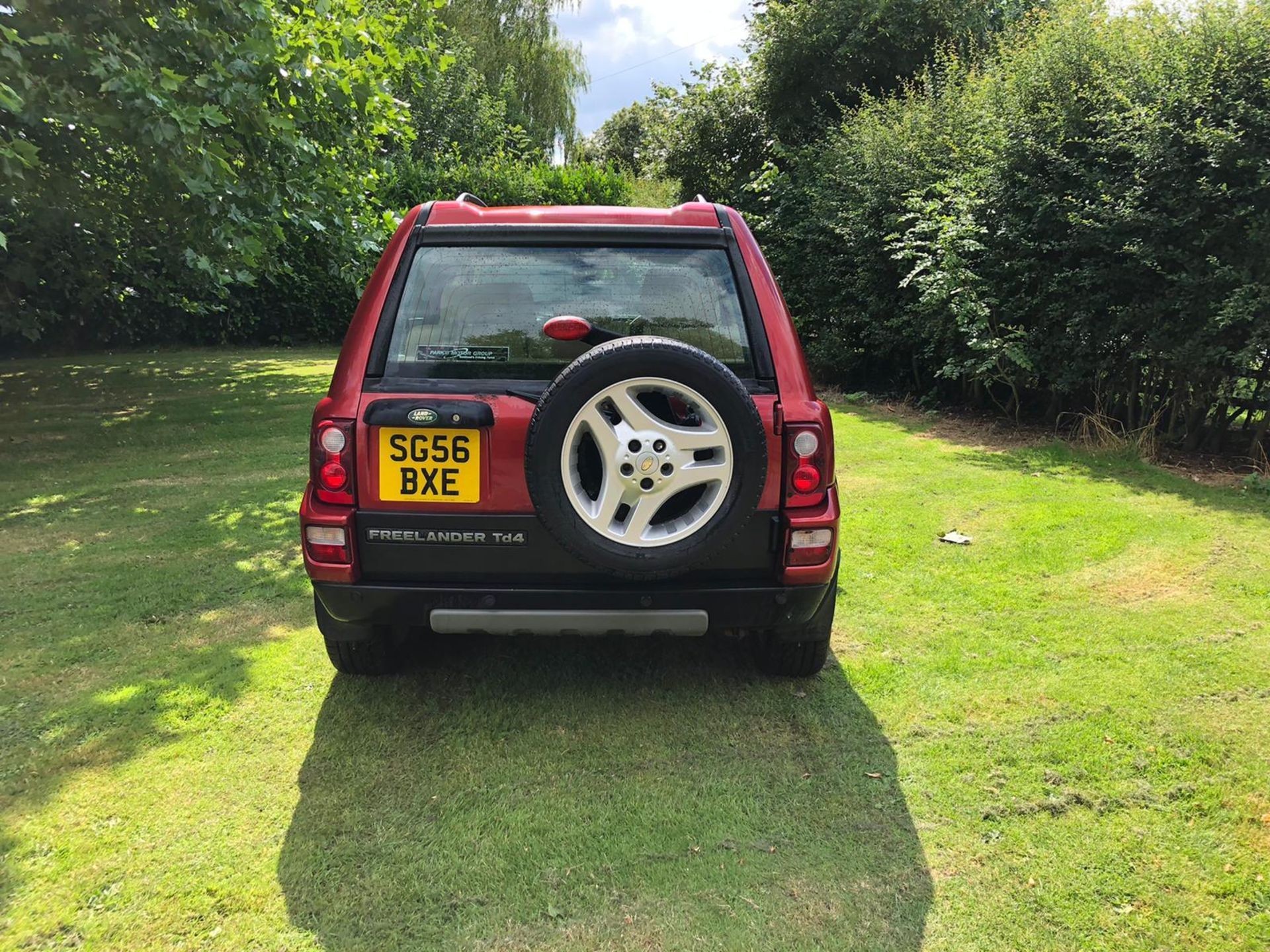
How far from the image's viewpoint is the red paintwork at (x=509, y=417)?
243 centimetres

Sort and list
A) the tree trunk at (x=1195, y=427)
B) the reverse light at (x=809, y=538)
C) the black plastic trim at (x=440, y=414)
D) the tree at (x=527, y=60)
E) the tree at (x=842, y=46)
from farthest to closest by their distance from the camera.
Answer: the tree at (x=527, y=60)
the tree at (x=842, y=46)
the tree trunk at (x=1195, y=427)
the reverse light at (x=809, y=538)
the black plastic trim at (x=440, y=414)

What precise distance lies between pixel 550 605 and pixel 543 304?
3.34 feet

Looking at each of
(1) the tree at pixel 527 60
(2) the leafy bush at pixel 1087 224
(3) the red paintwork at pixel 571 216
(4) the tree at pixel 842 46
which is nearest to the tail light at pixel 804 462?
(3) the red paintwork at pixel 571 216

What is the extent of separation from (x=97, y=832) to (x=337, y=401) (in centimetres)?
143

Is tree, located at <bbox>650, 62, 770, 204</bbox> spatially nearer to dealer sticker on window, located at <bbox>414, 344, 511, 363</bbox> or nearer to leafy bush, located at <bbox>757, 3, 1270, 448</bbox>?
leafy bush, located at <bbox>757, 3, 1270, 448</bbox>

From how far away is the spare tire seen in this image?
2.28 metres

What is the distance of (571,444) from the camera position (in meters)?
2.30

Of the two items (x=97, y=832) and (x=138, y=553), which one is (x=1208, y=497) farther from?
(x=138, y=553)

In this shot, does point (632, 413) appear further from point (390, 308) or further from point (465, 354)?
point (390, 308)

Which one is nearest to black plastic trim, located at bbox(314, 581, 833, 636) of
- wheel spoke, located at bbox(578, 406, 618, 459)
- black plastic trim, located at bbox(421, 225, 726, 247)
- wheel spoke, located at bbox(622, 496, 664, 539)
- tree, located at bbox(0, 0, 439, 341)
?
wheel spoke, located at bbox(622, 496, 664, 539)

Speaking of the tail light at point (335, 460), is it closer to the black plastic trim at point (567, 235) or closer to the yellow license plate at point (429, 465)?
the yellow license plate at point (429, 465)

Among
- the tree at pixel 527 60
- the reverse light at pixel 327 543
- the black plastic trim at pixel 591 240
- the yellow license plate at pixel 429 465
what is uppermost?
the tree at pixel 527 60

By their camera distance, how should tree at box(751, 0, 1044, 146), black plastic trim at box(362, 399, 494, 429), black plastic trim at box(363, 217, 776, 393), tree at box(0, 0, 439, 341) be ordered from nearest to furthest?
black plastic trim at box(362, 399, 494, 429) < black plastic trim at box(363, 217, 776, 393) < tree at box(0, 0, 439, 341) < tree at box(751, 0, 1044, 146)

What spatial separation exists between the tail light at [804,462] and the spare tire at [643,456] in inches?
6.6
